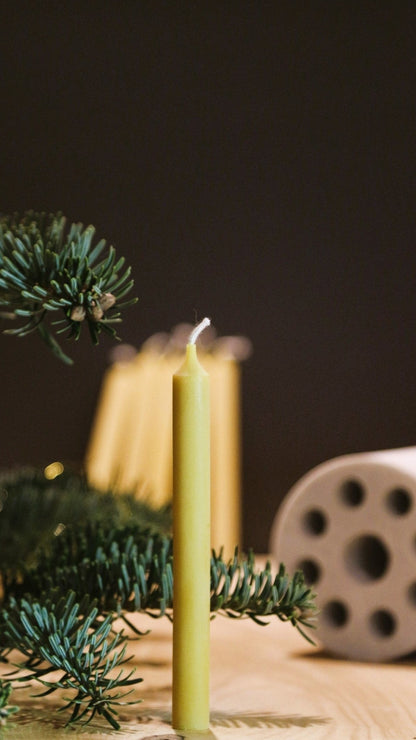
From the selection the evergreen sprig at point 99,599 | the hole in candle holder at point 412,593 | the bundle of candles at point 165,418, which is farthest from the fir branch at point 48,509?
the bundle of candles at point 165,418

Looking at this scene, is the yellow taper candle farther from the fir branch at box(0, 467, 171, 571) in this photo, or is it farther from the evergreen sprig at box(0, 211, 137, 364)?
the fir branch at box(0, 467, 171, 571)

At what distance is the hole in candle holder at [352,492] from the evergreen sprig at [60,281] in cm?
28

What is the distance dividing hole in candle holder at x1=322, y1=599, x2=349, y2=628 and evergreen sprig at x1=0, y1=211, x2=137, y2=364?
0.30 metres

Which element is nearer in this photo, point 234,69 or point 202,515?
point 202,515

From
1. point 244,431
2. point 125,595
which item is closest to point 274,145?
point 244,431

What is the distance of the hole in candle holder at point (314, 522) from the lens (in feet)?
2.14

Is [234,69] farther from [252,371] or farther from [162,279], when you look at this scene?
[252,371]

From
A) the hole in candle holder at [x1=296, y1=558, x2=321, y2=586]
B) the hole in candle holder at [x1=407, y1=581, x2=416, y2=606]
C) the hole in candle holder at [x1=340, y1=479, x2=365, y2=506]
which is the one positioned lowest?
the hole in candle holder at [x1=407, y1=581, x2=416, y2=606]

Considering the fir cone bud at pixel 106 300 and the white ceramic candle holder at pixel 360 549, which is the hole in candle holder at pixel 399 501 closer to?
the white ceramic candle holder at pixel 360 549

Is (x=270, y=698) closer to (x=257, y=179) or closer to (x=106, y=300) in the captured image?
(x=106, y=300)

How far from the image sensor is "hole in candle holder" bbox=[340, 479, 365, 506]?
25.0 inches

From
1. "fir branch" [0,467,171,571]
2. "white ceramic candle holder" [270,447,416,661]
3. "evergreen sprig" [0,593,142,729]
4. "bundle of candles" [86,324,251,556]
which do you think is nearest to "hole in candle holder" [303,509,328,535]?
"white ceramic candle holder" [270,447,416,661]

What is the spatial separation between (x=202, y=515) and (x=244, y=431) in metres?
1.50

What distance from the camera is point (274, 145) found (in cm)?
183
